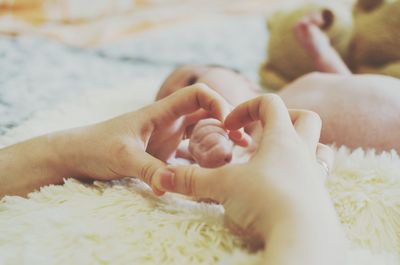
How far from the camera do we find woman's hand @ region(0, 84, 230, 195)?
613mm

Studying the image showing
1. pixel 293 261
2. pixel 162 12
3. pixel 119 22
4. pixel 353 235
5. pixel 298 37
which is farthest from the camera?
pixel 162 12

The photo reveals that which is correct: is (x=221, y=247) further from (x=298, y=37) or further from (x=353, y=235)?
(x=298, y=37)

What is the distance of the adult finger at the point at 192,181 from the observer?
18.7 inches

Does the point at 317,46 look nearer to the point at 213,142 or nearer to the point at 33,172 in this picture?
the point at 213,142

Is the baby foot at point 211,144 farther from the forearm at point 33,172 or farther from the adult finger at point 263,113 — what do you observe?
the forearm at point 33,172

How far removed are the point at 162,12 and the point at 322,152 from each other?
163 cm

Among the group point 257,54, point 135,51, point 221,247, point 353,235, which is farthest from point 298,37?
point 221,247

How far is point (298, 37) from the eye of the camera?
122 cm

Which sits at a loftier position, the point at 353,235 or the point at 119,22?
the point at 119,22

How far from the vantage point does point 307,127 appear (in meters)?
0.54

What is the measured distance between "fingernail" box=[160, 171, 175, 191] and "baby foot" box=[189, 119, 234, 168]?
0.08m

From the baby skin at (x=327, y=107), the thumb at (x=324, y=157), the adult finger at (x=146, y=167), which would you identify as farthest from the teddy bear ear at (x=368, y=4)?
the adult finger at (x=146, y=167)

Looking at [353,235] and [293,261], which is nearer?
[293,261]

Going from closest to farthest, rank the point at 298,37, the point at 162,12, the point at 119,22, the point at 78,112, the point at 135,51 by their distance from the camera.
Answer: the point at 78,112, the point at 298,37, the point at 135,51, the point at 119,22, the point at 162,12
